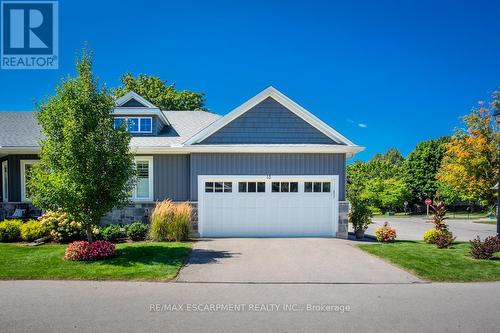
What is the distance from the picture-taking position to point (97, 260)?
885 cm

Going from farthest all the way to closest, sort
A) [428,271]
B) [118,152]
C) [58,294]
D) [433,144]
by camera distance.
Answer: [433,144], [118,152], [428,271], [58,294]

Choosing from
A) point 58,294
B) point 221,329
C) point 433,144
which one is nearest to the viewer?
point 221,329

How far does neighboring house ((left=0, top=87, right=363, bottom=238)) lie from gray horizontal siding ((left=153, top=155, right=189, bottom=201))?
0.04 m

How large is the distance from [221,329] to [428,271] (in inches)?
235

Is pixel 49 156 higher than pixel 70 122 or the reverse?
the reverse

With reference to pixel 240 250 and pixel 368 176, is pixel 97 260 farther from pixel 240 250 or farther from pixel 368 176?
pixel 368 176

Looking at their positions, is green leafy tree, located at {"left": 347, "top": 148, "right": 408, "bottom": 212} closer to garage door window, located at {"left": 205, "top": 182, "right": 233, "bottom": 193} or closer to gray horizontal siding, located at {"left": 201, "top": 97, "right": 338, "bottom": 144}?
gray horizontal siding, located at {"left": 201, "top": 97, "right": 338, "bottom": 144}

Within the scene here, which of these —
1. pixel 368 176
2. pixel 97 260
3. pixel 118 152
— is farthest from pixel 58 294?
pixel 368 176

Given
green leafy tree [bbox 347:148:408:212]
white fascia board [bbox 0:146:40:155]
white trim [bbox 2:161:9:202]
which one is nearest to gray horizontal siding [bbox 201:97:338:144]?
white fascia board [bbox 0:146:40:155]

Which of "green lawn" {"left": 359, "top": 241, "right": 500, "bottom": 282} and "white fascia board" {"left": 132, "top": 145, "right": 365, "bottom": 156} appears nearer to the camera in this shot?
"green lawn" {"left": 359, "top": 241, "right": 500, "bottom": 282}

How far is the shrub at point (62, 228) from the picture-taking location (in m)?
11.4

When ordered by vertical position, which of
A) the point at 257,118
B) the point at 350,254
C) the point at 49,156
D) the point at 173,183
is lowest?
the point at 350,254

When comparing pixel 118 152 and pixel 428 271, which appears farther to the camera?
pixel 118 152

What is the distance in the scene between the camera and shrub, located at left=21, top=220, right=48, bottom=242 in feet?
37.4
